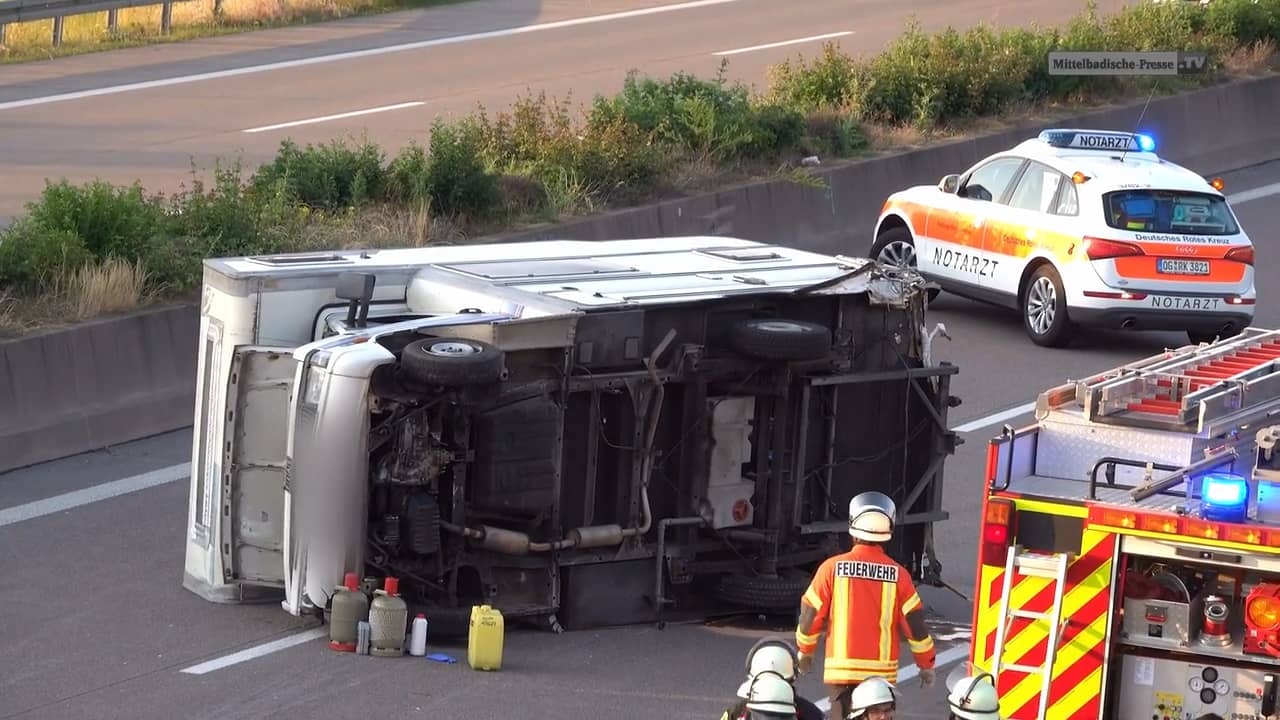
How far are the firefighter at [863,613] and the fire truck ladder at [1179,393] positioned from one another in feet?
5.14

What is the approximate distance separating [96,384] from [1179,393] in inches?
305

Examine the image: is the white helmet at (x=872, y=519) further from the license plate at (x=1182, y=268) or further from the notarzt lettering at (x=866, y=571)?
the license plate at (x=1182, y=268)

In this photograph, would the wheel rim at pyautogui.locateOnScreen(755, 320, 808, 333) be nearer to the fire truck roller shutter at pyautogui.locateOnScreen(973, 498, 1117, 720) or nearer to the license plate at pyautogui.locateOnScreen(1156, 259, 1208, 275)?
the fire truck roller shutter at pyautogui.locateOnScreen(973, 498, 1117, 720)

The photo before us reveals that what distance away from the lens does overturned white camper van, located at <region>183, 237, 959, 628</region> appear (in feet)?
33.8

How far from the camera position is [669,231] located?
763 inches

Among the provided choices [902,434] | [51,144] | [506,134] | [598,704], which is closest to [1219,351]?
[902,434]

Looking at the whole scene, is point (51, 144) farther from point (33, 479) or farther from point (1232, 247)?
point (1232, 247)

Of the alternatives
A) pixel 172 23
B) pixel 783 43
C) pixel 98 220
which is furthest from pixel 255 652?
pixel 783 43

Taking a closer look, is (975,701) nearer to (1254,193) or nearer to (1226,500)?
(1226,500)

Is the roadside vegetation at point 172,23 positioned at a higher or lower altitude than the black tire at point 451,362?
higher

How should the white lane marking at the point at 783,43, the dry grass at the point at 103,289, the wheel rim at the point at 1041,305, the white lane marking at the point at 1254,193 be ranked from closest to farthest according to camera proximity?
the dry grass at the point at 103,289 < the wheel rim at the point at 1041,305 < the white lane marking at the point at 1254,193 < the white lane marking at the point at 783,43

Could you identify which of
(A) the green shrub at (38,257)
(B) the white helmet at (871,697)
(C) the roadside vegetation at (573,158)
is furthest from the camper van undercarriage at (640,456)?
(A) the green shrub at (38,257)

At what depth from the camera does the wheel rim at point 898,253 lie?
19453 millimetres

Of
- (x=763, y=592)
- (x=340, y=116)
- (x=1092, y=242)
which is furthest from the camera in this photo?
(x=340, y=116)
